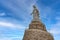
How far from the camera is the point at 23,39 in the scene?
114 ft

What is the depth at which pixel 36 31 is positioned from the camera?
33.8 m

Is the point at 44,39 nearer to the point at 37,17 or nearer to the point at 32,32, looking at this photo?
the point at 32,32

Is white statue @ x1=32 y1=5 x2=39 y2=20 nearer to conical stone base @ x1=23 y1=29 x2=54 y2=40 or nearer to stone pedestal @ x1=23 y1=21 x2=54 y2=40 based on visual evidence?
stone pedestal @ x1=23 y1=21 x2=54 y2=40

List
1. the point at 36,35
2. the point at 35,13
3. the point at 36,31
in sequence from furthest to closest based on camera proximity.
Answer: the point at 35,13, the point at 36,31, the point at 36,35

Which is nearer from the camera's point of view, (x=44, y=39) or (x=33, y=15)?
(x=44, y=39)

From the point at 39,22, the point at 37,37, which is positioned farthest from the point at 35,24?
the point at 37,37

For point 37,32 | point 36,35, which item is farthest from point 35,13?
point 36,35

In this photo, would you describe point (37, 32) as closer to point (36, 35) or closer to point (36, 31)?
point (36, 31)

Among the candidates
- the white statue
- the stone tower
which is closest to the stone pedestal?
the stone tower

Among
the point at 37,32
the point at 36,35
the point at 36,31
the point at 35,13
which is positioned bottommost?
the point at 36,35

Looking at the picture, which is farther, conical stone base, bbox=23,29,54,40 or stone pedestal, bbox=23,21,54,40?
stone pedestal, bbox=23,21,54,40

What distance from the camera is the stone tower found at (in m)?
33.2

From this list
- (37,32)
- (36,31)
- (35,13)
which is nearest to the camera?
(37,32)

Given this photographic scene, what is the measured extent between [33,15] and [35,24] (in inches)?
83.9
